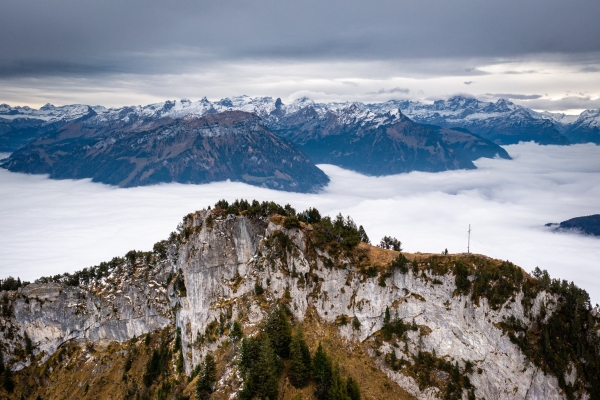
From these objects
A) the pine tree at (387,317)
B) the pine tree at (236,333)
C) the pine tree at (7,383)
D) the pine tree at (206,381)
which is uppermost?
the pine tree at (387,317)

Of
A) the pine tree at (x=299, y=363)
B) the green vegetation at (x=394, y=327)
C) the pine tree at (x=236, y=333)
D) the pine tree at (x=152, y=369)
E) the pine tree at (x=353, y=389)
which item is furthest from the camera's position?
the pine tree at (x=152, y=369)

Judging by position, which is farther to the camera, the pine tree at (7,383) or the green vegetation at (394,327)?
the pine tree at (7,383)

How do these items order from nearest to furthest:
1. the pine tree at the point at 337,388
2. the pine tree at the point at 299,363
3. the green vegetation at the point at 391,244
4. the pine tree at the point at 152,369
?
1. the pine tree at the point at 337,388
2. the pine tree at the point at 299,363
3. the pine tree at the point at 152,369
4. the green vegetation at the point at 391,244

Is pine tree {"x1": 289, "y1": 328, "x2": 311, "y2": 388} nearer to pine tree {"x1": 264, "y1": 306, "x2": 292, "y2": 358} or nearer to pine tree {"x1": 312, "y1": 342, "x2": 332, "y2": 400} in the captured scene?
pine tree {"x1": 312, "y1": 342, "x2": 332, "y2": 400}

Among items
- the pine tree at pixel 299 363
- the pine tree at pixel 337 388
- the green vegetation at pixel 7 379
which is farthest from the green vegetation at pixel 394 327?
the green vegetation at pixel 7 379

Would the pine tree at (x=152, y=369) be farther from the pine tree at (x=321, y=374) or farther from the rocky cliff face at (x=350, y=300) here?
the pine tree at (x=321, y=374)

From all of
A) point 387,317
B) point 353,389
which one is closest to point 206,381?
point 353,389
